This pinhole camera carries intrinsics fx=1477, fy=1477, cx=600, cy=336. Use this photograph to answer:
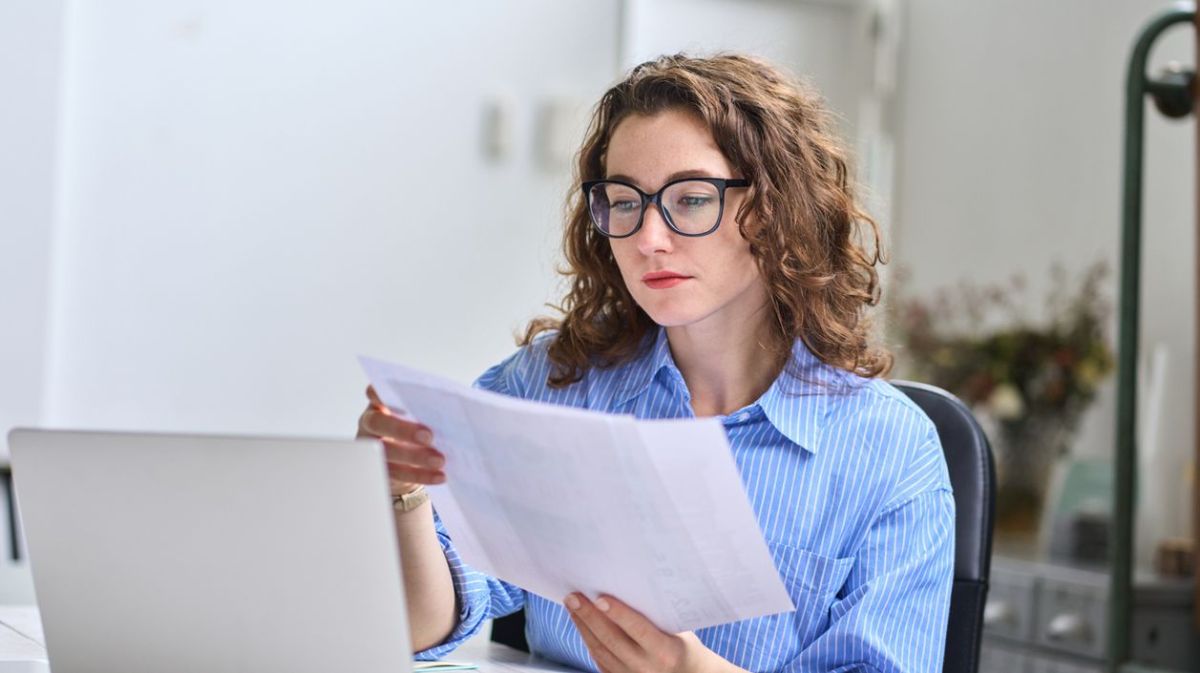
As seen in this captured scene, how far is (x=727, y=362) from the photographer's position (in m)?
1.40

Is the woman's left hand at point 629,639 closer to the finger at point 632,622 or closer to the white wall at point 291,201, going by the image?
the finger at point 632,622

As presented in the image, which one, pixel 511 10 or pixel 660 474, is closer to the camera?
pixel 660 474

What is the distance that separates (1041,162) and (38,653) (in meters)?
2.82

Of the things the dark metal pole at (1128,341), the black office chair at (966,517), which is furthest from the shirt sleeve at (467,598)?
the dark metal pole at (1128,341)

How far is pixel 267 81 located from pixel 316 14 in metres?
0.20

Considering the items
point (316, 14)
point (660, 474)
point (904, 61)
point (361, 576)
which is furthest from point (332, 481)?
point (904, 61)

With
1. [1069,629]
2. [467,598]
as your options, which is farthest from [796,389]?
[1069,629]

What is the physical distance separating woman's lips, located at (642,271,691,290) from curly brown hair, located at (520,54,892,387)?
76 mm

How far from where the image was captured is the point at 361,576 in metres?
0.86

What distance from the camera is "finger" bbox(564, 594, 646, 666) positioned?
1.00 metres

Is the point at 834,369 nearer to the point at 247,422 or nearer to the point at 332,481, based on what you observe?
the point at 332,481

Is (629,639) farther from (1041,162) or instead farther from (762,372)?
(1041,162)

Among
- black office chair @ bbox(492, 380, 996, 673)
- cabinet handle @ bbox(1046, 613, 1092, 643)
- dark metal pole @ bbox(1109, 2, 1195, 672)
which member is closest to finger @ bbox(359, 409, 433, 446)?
black office chair @ bbox(492, 380, 996, 673)

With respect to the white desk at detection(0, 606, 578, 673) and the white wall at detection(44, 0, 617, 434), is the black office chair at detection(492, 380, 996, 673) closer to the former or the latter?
the white desk at detection(0, 606, 578, 673)
